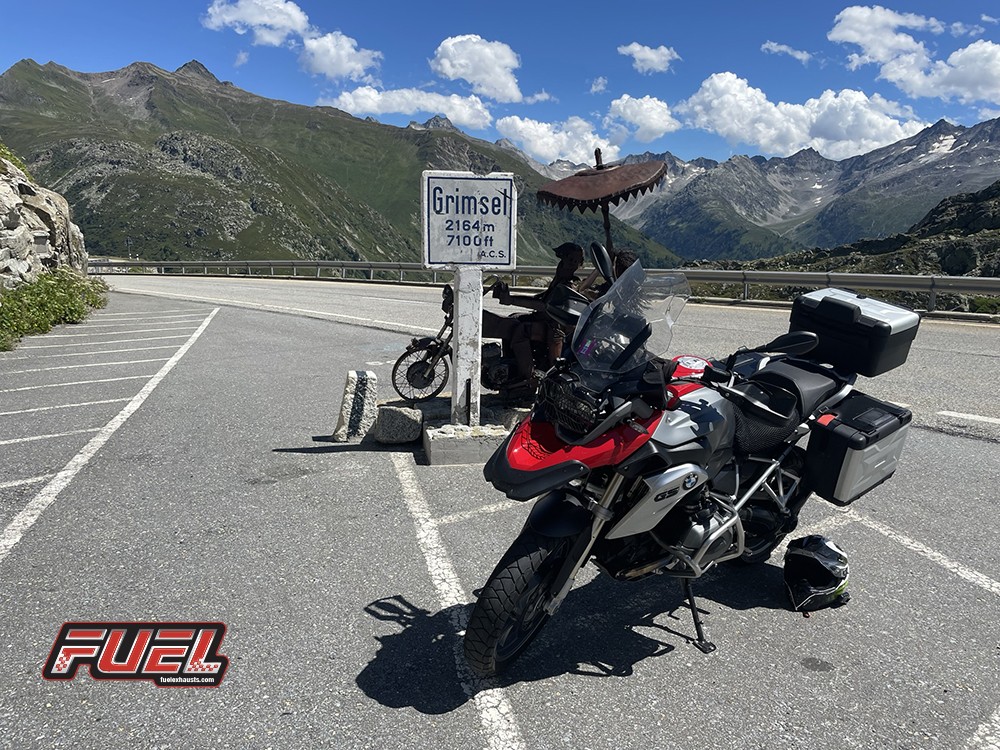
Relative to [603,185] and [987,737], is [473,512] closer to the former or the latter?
[987,737]

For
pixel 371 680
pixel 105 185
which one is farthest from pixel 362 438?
pixel 105 185

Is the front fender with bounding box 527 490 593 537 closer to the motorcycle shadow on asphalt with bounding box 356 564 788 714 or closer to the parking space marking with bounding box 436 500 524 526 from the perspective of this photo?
the motorcycle shadow on asphalt with bounding box 356 564 788 714

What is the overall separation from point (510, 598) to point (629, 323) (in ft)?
4.09

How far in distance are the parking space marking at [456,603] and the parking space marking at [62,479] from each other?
2430mm

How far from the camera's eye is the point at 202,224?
169500mm

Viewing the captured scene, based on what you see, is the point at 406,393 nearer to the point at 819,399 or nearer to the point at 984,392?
the point at 819,399

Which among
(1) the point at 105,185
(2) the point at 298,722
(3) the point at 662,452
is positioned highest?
(1) the point at 105,185

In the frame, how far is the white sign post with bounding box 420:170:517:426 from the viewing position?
18.1 feet

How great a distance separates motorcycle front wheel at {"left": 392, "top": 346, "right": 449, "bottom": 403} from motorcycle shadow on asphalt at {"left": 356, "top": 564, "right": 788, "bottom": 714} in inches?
157

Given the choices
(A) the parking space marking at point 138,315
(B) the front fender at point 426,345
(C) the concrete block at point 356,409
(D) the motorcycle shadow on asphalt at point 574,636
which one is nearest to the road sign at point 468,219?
(C) the concrete block at point 356,409

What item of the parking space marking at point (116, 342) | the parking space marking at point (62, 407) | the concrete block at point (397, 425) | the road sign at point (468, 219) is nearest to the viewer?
the road sign at point (468, 219)

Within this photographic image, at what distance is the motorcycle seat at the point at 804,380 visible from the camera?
3.35 m

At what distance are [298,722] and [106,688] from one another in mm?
869

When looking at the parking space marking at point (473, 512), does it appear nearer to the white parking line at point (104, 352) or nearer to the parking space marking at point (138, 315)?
the white parking line at point (104, 352)
